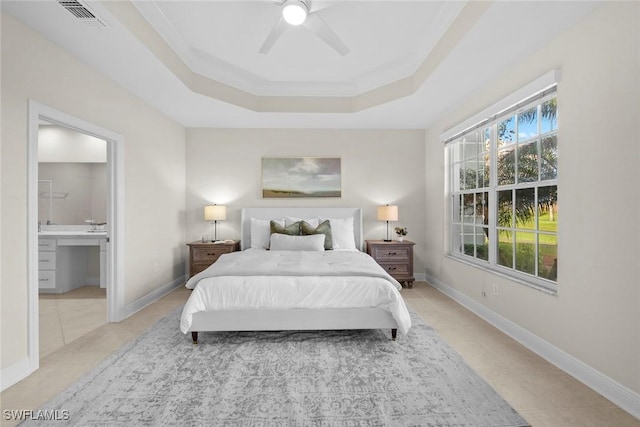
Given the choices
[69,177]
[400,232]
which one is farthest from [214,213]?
[400,232]

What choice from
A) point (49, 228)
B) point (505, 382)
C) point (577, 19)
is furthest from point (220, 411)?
point (49, 228)

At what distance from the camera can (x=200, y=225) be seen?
211 inches

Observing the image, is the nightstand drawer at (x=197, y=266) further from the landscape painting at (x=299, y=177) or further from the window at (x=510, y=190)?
the window at (x=510, y=190)

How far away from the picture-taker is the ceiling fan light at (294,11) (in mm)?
2465

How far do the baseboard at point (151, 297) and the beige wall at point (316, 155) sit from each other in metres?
0.82

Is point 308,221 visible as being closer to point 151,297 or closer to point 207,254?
point 207,254

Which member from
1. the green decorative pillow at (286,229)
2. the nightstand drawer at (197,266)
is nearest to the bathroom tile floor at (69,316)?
the nightstand drawer at (197,266)

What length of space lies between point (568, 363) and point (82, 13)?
4.29 m

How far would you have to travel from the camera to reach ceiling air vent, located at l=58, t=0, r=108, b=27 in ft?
7.07

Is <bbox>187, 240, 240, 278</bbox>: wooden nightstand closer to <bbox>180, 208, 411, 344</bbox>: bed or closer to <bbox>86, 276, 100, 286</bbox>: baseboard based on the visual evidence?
<bbox>86, 276, 100, 286</bbox>: baseboard

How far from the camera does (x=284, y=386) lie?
2203 millimetres

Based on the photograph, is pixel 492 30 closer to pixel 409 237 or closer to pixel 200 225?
pixel 409 237

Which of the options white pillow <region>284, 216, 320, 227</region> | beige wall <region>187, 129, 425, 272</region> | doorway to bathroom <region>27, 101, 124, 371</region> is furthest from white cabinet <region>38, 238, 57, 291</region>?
white pillow <region>284, 216, 320, 227</region>

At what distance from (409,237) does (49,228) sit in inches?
223
